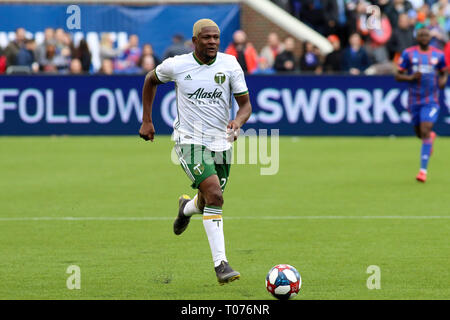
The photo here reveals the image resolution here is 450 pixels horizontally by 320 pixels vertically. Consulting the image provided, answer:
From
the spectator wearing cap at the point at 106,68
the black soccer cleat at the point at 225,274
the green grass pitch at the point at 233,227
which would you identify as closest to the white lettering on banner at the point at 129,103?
the spectator wearing cap at the point at 106,68

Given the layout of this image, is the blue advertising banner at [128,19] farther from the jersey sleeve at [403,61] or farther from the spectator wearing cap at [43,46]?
the jersey sleeve at [403,61]

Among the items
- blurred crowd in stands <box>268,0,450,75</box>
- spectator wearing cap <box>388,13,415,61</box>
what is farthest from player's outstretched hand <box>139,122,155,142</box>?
spectator wearing cap <box>388,13,415,61</box>

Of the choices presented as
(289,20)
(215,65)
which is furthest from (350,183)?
(289,20)

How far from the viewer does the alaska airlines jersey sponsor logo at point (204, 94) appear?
8.97m

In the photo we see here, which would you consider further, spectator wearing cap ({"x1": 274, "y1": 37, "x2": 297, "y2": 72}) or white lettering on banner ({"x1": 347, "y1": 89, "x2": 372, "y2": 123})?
spectator wearing cap ({"x1": 274, "y1": 37, "x2": 297, "y2": 72})

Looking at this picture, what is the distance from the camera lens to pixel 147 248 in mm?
10164

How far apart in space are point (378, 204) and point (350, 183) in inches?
94.0

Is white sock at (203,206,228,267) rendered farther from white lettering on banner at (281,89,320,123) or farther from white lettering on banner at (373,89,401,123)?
white lettering on banner at (373,89,401,123)

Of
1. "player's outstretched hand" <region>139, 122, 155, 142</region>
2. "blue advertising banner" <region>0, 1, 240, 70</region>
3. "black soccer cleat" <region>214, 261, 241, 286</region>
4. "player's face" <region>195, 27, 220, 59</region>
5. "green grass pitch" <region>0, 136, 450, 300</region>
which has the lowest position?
"green grass pitch" <region>0, 136, 450, 300</region>

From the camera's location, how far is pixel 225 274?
8.15 metres

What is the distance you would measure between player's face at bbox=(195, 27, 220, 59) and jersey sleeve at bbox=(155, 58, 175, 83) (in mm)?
356

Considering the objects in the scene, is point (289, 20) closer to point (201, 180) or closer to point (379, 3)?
point (379, 3)

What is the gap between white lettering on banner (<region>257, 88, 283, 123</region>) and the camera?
2358 centimetres

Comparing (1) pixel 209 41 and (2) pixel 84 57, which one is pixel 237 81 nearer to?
(1) pixel 209 41
